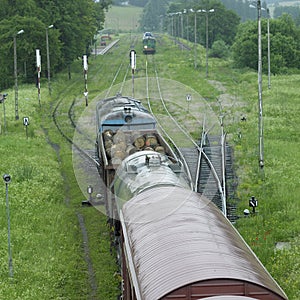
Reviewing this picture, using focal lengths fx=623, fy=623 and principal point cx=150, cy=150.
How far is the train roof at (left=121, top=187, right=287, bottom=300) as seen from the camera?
29.5 ft

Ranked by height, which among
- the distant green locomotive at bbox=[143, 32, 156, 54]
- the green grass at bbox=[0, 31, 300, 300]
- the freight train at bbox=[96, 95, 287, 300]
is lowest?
the green grass at bbox=[0, 31, 300, 300]

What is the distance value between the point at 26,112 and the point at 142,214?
33023 mm

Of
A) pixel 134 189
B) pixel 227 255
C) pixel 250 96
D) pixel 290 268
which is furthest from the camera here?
pixel 250 96

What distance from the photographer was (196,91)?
5081cm

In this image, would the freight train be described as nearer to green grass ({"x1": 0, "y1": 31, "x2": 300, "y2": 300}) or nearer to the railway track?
green grass ({"x1": 0, "y1": 31, "x2": 300, "y2": 300})

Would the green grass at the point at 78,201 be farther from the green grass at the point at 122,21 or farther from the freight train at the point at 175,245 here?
the green grass at the point at 122,21

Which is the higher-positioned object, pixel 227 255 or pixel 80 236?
pixel 227 255

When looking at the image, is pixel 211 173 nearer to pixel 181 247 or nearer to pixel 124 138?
pixel 124 138

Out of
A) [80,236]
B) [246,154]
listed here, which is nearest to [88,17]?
[246,154]

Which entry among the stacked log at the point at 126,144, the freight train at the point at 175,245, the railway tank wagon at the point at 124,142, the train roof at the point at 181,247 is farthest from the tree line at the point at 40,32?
the train roof at the point at 181,247

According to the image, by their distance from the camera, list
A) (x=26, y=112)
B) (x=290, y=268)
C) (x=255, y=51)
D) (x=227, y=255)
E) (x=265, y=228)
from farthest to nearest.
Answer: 1. (x=255, y=51)
2. (x=26, y=112)
3. (x=265, y=228)
4. (x=290, y=268)
5. (x=227, y=255)

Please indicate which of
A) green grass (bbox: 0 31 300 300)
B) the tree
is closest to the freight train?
green grass (bbox: 0 31 300 300)

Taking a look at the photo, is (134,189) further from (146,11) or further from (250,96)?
(146,11)

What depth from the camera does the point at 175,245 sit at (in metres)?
10.0
